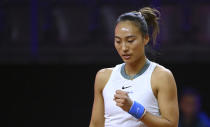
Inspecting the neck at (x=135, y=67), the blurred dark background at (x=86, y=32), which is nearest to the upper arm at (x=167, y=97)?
the neck at (x=135, y=67)

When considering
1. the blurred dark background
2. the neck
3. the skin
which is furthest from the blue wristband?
the blurred dark background

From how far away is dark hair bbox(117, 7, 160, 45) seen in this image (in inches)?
82.7

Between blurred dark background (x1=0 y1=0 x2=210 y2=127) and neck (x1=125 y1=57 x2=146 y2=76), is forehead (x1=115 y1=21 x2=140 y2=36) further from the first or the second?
blurred dark background (x1=0 y1=0 x2=210 y2=127)

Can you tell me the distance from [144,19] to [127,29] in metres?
0.12

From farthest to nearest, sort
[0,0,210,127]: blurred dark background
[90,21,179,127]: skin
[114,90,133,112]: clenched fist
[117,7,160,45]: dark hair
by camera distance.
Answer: [0,0,210,127]: blurred dark background
[117,7,160,45]: dark hair
[90,21,179,127]: skin
[114,90,133,112]: clenched fist

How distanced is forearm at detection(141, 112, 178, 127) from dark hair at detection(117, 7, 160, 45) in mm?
363

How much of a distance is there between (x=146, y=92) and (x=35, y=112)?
3592mm

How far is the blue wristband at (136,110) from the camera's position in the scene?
1931 millimetres

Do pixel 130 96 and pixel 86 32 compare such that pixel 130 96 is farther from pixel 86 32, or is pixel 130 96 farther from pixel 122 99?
pixel 86 32

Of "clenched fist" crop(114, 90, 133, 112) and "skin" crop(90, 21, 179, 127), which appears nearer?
"clenched fist" crop(114, 90, 133, 112)

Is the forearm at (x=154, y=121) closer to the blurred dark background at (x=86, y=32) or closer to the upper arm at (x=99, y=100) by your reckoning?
the upper arm at (x=99, y=100)

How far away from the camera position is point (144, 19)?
7.07 ft

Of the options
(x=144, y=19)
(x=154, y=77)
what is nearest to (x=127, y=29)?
(x=144, y=19)

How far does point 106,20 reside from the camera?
4598 millimetres
